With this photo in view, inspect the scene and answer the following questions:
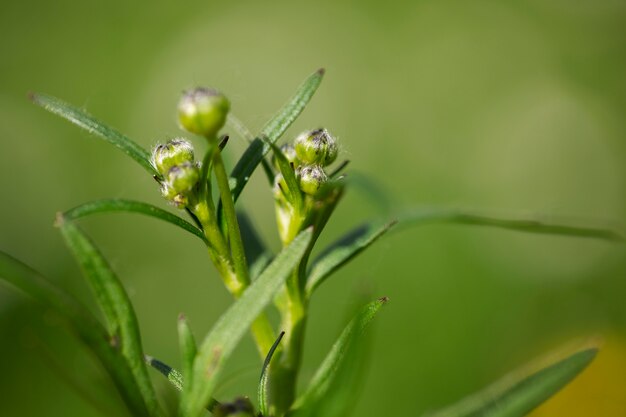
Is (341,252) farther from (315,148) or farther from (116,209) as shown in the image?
(116,209)

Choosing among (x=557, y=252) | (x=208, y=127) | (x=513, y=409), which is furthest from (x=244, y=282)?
(x=557, y=252)

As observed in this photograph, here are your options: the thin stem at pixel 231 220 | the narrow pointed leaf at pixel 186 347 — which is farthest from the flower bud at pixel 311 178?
the narrow pointed leaf at pixel 186 347

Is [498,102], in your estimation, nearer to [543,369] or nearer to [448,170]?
[448,170]

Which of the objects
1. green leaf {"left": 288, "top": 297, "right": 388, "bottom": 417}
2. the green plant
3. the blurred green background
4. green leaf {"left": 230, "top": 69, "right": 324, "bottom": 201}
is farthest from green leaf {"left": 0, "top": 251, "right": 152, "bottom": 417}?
the blurred green background

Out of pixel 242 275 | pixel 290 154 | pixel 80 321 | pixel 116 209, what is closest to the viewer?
pixel 80 321

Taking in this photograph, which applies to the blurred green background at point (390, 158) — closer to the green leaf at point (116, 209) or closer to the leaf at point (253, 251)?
the leaf at point (253, 251)

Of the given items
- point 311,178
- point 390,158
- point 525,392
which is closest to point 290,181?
point 311,178

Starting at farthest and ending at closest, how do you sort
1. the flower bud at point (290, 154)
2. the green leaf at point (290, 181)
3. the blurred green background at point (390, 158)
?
the blurred green background at point (390, 158), the flower bud at point (290, 154), the green leaf at point (290, 181)

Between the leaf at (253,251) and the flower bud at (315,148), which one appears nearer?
the flower bud at (315,148)
